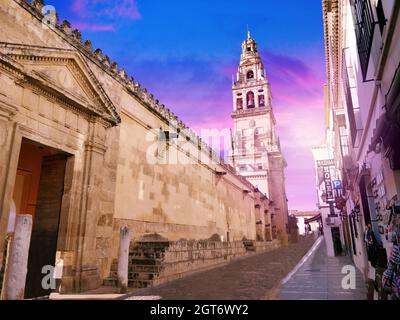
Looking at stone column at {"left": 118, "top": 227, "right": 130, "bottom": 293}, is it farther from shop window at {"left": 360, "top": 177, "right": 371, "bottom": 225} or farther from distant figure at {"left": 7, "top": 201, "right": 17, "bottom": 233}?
shop window at {"left": 360, "top": 177, "right": 371, "bottom": 225}

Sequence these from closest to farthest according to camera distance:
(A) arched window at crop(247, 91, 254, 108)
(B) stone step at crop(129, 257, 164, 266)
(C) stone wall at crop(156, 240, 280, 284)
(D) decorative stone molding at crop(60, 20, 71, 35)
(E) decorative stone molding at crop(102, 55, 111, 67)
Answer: (D) decorative stone molding at crop(60, 20, 71, 35)
(B) stone step at crop(129, 257, 164, 266)
(C) stone wall at crop(156, 240, 280, 284)
(E) decorative stone molding at crop(102, 55, 111, 67)
(A) arched window at crop(247, 91, 254, 108)

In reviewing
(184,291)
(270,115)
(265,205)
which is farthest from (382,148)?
(270,115)

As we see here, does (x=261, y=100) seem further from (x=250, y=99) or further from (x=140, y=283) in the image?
(x=140, y=283)

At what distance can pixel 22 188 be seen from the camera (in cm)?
965

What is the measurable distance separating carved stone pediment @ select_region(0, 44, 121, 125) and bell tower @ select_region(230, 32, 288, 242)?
31436mm

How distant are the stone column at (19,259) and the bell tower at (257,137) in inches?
1364

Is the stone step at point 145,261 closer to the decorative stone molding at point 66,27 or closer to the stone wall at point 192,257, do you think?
the stone wall at point 192,257

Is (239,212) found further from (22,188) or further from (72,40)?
(72,40)

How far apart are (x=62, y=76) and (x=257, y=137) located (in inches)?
1409

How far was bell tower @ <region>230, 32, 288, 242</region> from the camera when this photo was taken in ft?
125

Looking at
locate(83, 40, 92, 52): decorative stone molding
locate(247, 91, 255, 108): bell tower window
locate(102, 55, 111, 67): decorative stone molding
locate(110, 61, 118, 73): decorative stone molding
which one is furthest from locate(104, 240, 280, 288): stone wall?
locate(247, 91, 255, 108): bell tower window

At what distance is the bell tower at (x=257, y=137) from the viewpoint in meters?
38.2
